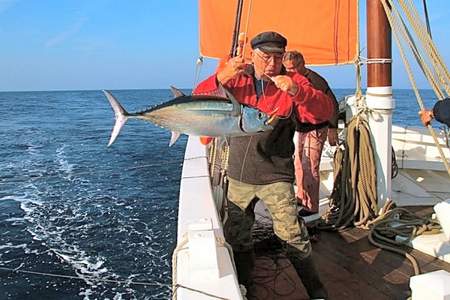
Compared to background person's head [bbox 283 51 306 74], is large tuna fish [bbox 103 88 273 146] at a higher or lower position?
lower

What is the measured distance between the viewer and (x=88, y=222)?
931 cm

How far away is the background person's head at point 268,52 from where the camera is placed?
2502mm

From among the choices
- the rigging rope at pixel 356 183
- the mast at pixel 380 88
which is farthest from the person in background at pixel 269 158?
the mast at pixel 380 88

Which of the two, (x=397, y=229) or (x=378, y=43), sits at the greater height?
(x=378, y=43)

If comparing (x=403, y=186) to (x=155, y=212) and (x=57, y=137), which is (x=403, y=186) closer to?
(x=155, y=212)

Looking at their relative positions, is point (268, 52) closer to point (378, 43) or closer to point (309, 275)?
point (309, 275)

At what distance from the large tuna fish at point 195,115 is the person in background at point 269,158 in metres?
0.46

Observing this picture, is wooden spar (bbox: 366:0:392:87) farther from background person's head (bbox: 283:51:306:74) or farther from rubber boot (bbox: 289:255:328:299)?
rubber boot (bbox: 289:255:328:299)

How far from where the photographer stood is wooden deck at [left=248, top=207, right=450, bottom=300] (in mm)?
3293

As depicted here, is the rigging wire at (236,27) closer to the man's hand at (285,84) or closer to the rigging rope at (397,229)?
the man's hand at (285,84)

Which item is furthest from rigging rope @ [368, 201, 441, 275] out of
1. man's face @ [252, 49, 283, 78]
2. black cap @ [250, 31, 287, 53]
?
black cap @ [250, 31, 287, 53]

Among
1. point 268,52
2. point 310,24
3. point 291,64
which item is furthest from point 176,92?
point 310,24

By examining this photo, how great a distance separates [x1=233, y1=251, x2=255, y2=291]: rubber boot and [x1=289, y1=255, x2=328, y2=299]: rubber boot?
283mm

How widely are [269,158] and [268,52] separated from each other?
26.6 inches
